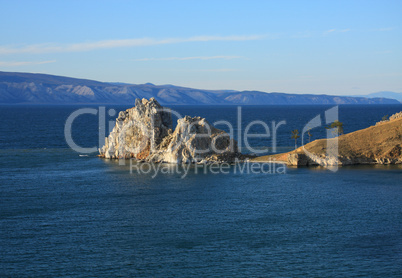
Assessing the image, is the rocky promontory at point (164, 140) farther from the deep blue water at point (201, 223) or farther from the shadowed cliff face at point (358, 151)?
the deep blue water at point (201, 223)

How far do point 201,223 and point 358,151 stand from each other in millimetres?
56802

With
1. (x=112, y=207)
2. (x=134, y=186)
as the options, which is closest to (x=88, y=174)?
(x=134, y=186)

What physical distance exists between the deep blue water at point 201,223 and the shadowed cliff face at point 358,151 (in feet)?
15.9

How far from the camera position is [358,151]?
10856 centimetres

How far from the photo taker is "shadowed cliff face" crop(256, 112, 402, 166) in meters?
107

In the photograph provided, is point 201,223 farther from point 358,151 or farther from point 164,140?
point 358,151

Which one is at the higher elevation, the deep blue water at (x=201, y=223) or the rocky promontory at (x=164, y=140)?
the rocky promontory at (x=164, y=140)

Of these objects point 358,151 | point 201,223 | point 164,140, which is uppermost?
point 164,140

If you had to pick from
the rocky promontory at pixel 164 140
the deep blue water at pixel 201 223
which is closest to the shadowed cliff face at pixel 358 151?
the deep blue water at pixel 201 223

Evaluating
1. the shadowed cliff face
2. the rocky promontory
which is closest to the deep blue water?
the shadowed cliff face

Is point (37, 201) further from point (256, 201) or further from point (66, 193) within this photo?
point (256, 201)

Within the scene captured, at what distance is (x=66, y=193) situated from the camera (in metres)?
81.5

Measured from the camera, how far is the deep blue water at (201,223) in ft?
160

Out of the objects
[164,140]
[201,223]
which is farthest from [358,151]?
[201,223]
